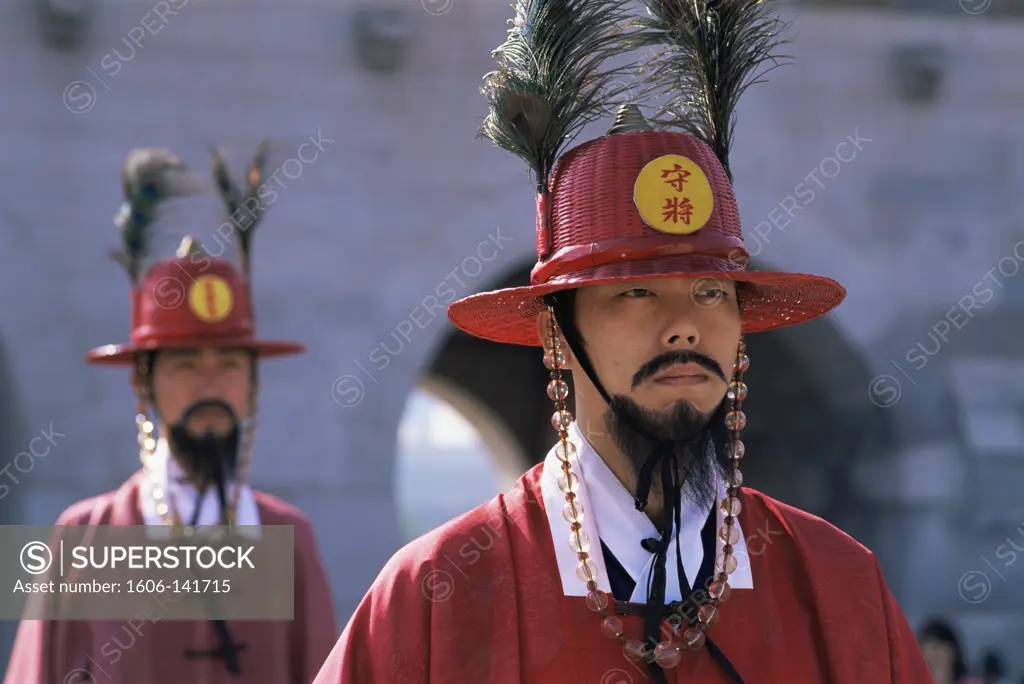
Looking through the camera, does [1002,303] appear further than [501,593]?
Yes

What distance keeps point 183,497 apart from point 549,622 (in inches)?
122

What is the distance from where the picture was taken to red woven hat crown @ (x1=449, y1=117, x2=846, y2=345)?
104 inches

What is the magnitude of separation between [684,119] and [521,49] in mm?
379

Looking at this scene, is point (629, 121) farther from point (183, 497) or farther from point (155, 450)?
point (155, 450)

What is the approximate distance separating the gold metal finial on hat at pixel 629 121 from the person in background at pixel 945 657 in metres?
4.75

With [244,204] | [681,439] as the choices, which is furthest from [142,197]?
[681,439]

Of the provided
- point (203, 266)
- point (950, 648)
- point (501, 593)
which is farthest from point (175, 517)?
point (950, 648)

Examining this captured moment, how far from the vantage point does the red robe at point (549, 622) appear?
252 cm

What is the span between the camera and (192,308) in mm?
5500

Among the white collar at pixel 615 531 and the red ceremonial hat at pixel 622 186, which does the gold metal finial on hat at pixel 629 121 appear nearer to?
the red ceremonial hat at pixel 622 186

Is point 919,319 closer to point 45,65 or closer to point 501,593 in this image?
point 45,65

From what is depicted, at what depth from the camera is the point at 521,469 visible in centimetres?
1442

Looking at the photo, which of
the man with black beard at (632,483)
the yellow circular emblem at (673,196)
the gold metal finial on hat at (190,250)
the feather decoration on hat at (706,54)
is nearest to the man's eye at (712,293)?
the man with black beard at (632,483)

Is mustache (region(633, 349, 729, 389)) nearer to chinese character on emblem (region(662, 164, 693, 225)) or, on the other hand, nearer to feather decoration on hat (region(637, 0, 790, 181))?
chinese character on emblem (region(662, 164, 693, 225))
